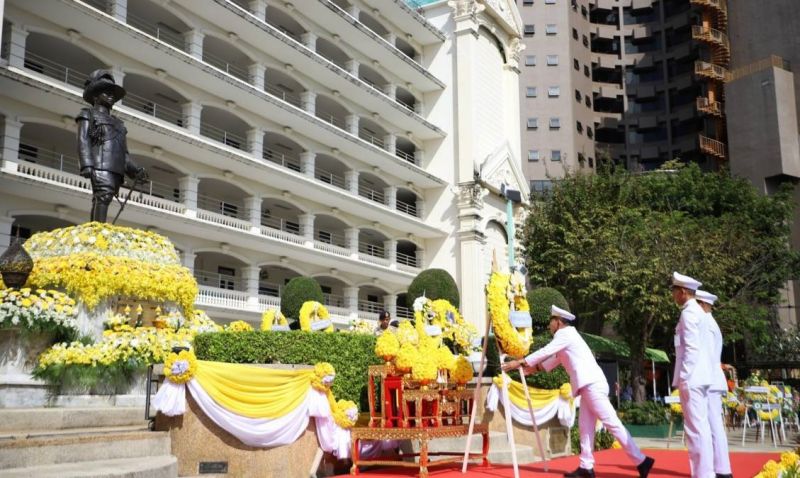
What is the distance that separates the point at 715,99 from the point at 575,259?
3252 centimetres

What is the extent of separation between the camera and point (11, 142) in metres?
22.2

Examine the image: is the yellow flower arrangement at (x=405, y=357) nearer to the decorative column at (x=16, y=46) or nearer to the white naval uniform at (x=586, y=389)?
the white naval uniform at (x=586, y=389)

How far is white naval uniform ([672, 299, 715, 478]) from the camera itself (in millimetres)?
7230

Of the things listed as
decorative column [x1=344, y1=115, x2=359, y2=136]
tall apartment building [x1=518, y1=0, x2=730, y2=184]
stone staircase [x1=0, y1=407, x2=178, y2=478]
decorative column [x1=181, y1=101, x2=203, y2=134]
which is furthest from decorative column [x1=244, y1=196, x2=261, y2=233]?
tall apartment building [x1=518, y1=0, x2=730, y2=184]

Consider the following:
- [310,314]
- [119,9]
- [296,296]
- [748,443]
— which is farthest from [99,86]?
[748,443]

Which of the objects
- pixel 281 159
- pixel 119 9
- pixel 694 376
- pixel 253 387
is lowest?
pixel 253 387

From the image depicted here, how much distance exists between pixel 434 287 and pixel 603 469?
18988mm

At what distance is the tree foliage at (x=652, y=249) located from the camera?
25.2 meters

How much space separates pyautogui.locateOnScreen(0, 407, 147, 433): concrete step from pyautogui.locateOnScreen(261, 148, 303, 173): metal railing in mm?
25479

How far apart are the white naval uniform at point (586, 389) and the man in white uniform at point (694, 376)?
601 millimetres

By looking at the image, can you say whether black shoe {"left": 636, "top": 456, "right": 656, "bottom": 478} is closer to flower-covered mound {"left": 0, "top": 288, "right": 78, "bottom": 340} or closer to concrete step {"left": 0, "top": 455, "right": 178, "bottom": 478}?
concrete step {"left": 0, "top": 455, "right": 178, "bottom": 478}

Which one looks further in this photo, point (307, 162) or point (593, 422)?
point (307, 162)

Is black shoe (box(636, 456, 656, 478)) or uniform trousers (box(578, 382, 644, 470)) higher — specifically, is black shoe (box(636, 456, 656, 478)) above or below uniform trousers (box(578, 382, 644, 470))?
below

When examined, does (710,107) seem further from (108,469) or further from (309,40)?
(108,469)
